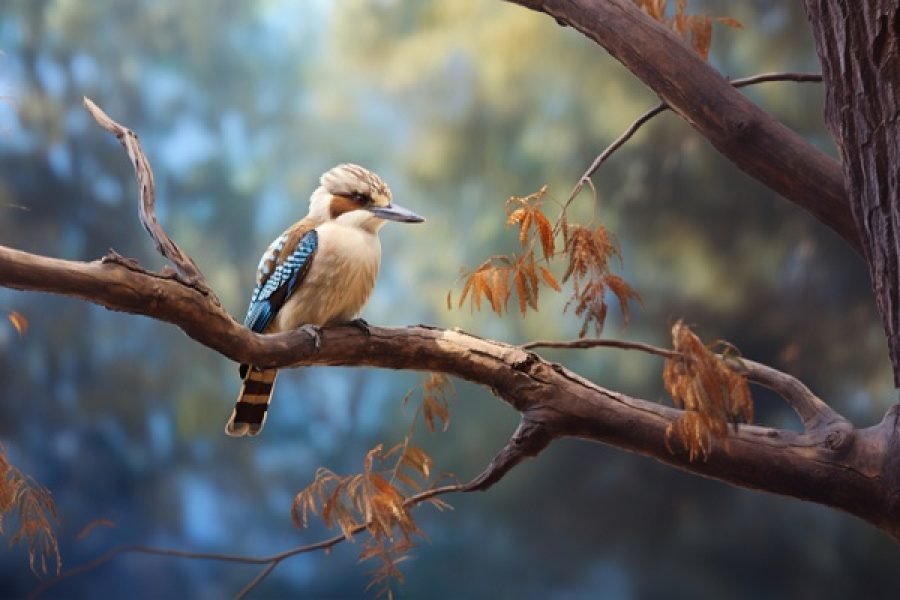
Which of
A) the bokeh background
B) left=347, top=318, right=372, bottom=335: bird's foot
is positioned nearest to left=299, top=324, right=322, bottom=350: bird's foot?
left=347, top=318, right=372, bottom=335: bird's foot

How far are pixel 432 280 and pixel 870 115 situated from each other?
5.48ft

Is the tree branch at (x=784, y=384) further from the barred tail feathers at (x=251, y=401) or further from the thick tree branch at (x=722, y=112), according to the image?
the barred tail feathers at (x=251, y=401)

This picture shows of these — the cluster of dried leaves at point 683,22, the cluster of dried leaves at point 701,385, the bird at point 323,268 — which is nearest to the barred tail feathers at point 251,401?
the bird at point 323,268

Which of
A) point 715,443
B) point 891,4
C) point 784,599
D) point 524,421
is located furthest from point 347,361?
point 784,599

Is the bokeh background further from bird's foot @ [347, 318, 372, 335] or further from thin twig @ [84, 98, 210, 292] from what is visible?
thin twig @ [84, 98, 210, 292]

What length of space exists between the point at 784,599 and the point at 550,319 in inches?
41.7

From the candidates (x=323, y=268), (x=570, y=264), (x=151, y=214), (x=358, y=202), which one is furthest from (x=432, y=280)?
(x=151, y=214)

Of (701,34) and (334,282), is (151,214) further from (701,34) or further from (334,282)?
(701,34)

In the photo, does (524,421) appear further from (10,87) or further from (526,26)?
(10,87)

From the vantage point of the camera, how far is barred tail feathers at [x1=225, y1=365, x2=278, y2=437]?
222 cm

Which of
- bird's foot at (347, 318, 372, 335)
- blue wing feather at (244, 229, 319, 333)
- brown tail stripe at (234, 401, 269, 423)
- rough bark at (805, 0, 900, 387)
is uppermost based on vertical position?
rough bark at (805, 0, 900, 387)

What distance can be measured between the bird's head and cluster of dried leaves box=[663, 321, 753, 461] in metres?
0.67

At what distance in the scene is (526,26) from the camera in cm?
323

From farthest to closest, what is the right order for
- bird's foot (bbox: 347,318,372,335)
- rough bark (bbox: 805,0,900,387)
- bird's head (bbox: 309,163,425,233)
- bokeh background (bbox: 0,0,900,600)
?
bokeh background (bbox: 0,0,900,600)
bird's head (bbox: 309,163,425,233)
bird's foot (bbox: 347,318,372,335)
rough bark (bbox: 805,0,900,387)
